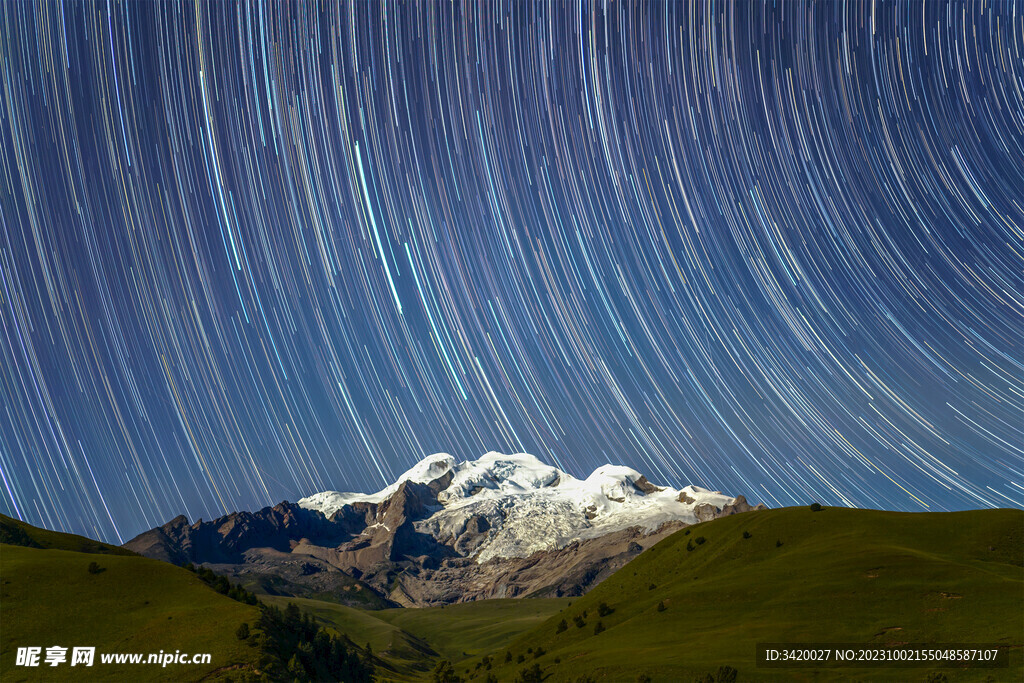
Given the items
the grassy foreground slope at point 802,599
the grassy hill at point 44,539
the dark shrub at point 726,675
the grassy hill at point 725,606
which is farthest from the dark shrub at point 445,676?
the dark shrub at point 726,675

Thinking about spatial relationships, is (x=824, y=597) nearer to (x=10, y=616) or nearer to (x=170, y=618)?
(x=170, y=618)

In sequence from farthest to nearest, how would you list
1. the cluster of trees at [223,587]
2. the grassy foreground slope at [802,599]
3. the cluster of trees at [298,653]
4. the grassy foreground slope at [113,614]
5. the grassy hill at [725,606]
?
the cluster of trees at [223,587] < the grassy foreground slope at [802,599] < the grassy hill at [725,606] < the cluster of trees at [298,653] < the grassy foreground slope at [113,614]

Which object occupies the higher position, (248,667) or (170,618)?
(170,618)

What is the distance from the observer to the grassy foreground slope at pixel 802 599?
71938mm

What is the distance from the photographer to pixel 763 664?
68875mm

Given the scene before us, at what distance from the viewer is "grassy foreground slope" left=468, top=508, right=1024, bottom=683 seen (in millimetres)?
71938

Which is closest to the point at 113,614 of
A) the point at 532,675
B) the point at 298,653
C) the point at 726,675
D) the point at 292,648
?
the point at 292,648

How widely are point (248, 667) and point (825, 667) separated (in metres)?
56.1

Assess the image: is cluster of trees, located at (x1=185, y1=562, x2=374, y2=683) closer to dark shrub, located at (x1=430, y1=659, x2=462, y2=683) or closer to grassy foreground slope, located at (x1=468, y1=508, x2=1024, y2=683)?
dark shrub, located at (x1=430, y1=659, x2=462, y2=683)

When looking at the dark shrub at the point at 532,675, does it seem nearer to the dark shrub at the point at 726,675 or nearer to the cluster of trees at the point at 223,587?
the dark shrub at the point at 726,675

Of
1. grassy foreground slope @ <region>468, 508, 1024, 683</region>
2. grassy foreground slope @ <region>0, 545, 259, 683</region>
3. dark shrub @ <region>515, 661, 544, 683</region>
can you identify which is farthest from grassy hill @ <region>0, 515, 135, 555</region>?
grassy foreground slope @ <region>468, 508, 1024, 683</region>

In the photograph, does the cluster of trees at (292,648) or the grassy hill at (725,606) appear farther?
the grassy hill at (725,606)

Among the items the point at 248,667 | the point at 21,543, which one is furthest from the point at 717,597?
the point at 21,543

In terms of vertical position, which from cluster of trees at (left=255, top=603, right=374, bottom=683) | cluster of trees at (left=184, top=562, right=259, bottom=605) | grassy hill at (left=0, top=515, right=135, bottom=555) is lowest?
cluster of trees at (left=255, top=603, right=374, bottom=683)
